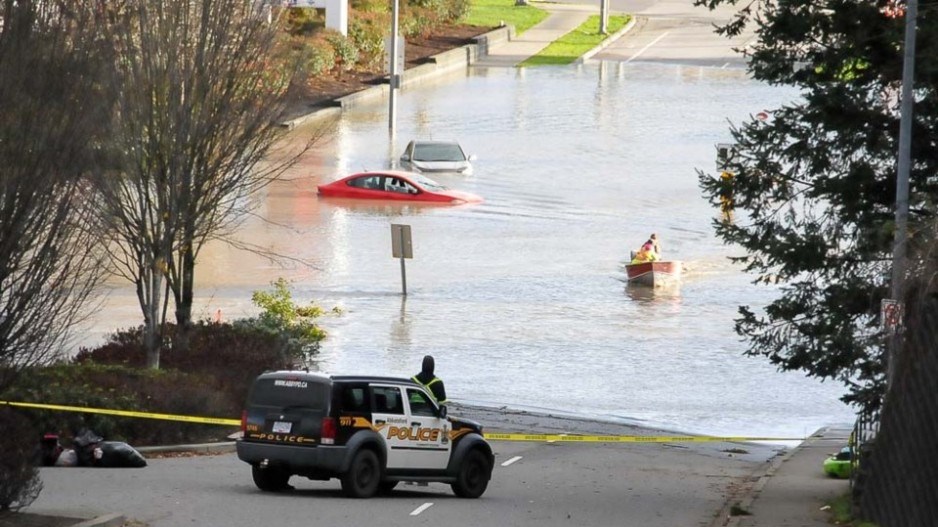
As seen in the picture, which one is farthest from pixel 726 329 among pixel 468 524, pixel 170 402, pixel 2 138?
pixel 2 138

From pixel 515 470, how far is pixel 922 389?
9159mm

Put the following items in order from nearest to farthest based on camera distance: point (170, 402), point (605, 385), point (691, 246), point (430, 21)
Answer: point (170, 402) < point (605, 385) < point (691, 246) < point (430, 21)

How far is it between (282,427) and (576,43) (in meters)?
65.1

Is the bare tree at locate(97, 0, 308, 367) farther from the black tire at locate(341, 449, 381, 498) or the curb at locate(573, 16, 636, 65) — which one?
the curb at locate(573, 16, 636, 65)

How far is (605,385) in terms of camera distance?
30.5 m

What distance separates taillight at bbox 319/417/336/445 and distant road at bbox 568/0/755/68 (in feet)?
191

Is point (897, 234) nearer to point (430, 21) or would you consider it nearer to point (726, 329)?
point (726, 329)

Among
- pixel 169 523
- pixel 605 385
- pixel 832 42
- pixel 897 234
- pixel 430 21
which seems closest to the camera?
pixel 169 523

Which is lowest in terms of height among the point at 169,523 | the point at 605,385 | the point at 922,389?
the point at 605,385

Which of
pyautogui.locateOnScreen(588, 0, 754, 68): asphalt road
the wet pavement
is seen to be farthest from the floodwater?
pyautogui.locateOnScreen(588, 0, 754, 68): asphalt road

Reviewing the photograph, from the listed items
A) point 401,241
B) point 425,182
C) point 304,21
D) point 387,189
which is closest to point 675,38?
point 304,21

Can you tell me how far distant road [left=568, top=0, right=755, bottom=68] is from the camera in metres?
79.1

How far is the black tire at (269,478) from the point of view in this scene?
1845 centimetres

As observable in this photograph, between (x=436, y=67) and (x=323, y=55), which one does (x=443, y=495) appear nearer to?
(x=323, y=55)
